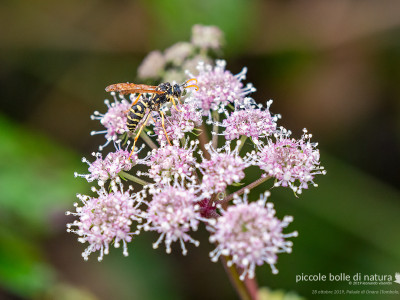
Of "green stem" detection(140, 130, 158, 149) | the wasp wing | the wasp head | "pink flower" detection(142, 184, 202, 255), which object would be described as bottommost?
"pink flower" detection(142, 184, 202, 255)

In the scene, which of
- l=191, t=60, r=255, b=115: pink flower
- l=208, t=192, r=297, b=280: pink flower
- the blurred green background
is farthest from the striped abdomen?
the blurred green background

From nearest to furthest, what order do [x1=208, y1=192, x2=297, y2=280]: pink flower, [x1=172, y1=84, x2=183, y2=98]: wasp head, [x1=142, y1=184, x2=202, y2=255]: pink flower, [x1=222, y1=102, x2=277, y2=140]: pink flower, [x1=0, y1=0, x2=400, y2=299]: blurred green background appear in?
1. [x1=208, y1=192, x2=297, y2=280]: pink flower
2. [x1=142, y1=184, x2=202, y2=255]: pink flower
3. [x1=222, y1=102, x2=277, y2=140]: pink flower
4. [x1=172, y1=84, x2=183, y2=98]: wasp head
5. [x1=0, y1=0, x2=400, y2=299]: blurred green background

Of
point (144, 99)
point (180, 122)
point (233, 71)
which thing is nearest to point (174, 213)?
point (180, 122)

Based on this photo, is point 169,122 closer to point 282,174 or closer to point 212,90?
point 212,90

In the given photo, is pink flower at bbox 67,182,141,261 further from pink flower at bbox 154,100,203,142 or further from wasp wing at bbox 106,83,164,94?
wasp wing at bbox 106,83,164,94

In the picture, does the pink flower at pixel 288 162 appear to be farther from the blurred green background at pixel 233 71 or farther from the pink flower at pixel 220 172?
the blurred green background at pixel 233 71
